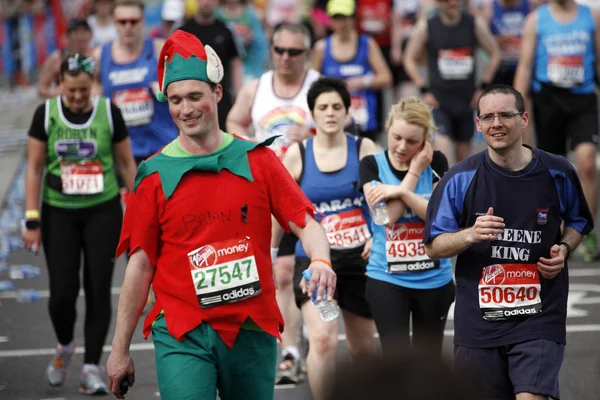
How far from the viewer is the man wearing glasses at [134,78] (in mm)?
10359

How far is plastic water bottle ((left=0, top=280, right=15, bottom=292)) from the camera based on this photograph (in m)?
11.0

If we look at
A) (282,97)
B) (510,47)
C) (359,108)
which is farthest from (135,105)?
(510,47)

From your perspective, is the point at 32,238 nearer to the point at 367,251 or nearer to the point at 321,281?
the point at 367,251

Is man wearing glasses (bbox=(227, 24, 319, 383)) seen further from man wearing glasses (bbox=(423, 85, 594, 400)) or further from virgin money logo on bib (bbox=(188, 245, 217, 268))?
virgin money logo on bib (bbox=(188, 245, 217, 268))

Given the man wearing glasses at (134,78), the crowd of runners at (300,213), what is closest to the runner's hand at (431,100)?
the crowd of runners at (300,213)

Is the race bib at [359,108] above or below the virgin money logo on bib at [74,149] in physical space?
below

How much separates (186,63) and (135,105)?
5.44m

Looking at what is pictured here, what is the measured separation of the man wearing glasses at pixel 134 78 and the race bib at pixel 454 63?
10.7 feet

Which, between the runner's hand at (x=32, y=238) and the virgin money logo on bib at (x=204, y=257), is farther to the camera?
the runner's hand at (x=32, y=238)

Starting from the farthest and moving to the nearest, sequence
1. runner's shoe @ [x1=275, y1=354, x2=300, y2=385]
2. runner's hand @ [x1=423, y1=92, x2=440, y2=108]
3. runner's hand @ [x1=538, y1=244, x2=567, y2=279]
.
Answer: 1. runner's hand @ [x1=423, y1=92, x2=440, y2=108]
2. runner's shoe @ [x1=275, y1=354, x2=300, y2=385]
3. runner's hand @ [x1=538, y1=244, x2=567, y2=279]

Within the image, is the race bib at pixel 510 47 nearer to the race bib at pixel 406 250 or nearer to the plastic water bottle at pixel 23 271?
the plastic water bottle at pixel 23 271

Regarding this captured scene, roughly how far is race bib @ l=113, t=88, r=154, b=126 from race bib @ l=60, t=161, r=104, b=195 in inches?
97.6

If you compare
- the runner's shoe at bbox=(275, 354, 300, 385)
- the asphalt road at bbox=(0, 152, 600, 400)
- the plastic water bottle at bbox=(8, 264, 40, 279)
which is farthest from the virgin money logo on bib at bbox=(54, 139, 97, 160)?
the plastic water bottle at bbox=(8, 264, 40, 279)

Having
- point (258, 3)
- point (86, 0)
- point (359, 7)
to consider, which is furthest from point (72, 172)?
point (86, 0)
